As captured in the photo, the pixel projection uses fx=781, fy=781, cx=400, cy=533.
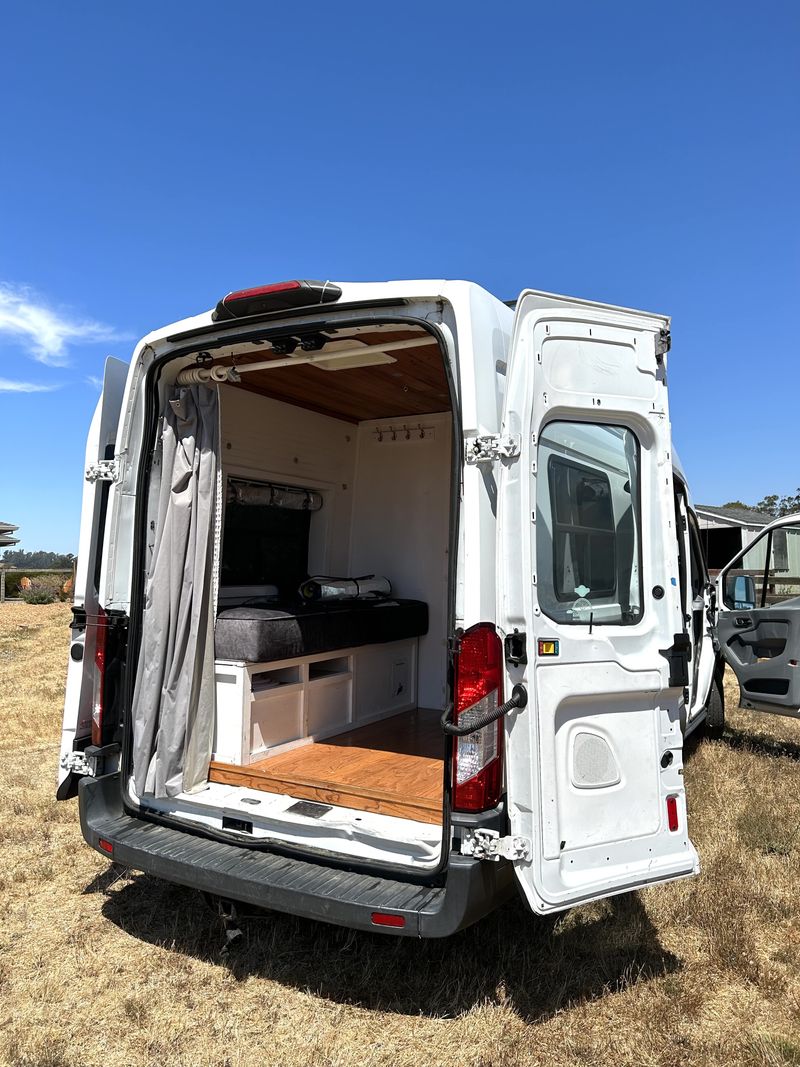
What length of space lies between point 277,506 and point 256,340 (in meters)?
2.68

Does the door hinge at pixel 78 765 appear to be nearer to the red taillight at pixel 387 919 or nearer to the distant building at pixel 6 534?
the red taillight at pixel 387 919

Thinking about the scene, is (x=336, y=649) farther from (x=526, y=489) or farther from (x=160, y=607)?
(x=526, y=489)

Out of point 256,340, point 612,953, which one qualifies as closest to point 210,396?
point 256,340

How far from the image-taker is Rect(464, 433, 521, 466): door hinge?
99.5 inches

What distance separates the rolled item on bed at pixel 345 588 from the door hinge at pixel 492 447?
10.2 ft

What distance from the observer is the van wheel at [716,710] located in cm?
677

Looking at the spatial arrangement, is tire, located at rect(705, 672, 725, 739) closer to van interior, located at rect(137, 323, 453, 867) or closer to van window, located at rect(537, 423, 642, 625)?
van interior, located at rect(137, 323, 453, 867)

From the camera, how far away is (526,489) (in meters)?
2.57

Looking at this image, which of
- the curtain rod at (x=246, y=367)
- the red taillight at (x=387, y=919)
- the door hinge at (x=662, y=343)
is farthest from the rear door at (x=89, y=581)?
the door hinge at (x=662, y=343)

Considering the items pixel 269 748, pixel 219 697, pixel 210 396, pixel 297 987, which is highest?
pixel 210 396

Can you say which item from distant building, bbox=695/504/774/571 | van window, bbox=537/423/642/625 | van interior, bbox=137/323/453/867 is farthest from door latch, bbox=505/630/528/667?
distant building, bbox=695/504/774/571

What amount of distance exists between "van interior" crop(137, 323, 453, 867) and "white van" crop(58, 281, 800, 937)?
2cm

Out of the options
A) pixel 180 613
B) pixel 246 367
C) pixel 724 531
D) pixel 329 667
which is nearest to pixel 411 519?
pixel 329 667

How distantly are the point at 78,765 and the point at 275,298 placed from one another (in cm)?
216
